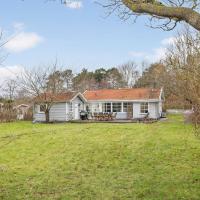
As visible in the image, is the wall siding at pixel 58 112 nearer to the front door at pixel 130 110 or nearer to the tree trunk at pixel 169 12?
the front door at pixel 130 110

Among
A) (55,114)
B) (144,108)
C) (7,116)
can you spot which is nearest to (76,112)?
(55,114)

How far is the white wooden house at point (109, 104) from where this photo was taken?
4256 centimetres

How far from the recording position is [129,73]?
81.2 meters

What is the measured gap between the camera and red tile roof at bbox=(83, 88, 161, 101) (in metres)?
44.3

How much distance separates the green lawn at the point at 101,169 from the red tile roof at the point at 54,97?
2131 cm

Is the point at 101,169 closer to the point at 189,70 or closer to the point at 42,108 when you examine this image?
the point at 189,70

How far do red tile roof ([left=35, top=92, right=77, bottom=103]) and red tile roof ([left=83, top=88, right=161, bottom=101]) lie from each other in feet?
13.5

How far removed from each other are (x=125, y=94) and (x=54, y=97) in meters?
8.98

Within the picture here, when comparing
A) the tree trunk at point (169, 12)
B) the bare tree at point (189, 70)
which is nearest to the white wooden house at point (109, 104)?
the bare tree at point (189, 70)

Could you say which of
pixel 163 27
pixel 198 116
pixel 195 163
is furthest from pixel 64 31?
pixel 163 27

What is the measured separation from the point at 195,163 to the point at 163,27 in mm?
7792

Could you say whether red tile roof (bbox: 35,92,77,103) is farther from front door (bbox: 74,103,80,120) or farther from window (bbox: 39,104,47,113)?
front door (bbox: 74,103,80,120)

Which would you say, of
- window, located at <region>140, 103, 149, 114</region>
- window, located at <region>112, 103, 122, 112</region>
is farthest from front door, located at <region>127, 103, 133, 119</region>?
window, located at <region>140, 103, 149, 114</region>

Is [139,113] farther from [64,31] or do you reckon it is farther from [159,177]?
[159,177]
